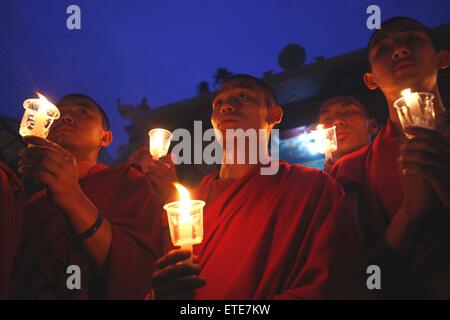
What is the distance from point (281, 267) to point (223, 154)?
127cm

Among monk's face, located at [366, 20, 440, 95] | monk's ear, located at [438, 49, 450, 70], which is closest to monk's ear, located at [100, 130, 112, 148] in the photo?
monk's face, located at [366, 20, 440, 95]

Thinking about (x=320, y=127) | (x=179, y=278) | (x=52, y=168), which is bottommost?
(x=179, y=278)

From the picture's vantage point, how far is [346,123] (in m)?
3.65

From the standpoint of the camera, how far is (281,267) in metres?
2.13

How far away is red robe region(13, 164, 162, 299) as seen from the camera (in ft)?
8.60

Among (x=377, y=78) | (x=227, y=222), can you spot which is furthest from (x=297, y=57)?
(x=227, y=222)

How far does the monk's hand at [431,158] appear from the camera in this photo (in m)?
1.80

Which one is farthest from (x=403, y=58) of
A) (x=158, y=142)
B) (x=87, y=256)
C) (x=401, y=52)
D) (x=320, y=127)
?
(x=87, y=256)

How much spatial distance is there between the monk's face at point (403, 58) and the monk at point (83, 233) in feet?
6.90

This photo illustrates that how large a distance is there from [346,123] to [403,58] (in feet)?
3.81

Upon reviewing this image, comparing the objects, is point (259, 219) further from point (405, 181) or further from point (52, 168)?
point (52, 168)

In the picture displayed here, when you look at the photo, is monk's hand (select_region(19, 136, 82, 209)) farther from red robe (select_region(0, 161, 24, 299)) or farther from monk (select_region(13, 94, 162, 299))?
red robe (select_region(0, 161, 24, 299))
